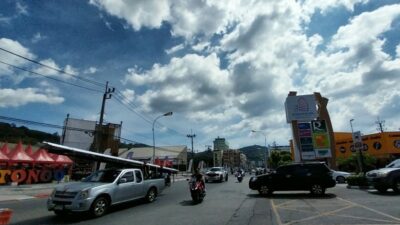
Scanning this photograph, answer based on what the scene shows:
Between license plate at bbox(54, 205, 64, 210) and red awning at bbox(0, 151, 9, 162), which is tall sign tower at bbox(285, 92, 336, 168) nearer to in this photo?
red awning at bbox(0, 151, 9, 162)

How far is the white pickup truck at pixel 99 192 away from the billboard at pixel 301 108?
36766 mm

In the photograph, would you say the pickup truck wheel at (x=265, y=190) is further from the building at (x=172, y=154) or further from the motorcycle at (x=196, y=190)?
the building at (x=172, y=154)

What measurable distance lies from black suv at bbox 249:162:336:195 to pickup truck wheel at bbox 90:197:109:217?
985 centimetres

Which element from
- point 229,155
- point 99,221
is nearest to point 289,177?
point 99,221

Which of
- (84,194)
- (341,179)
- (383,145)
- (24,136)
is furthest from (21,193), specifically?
(24,136)

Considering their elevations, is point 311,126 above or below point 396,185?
above

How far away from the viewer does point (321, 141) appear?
43.4 meters

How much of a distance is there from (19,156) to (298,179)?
87.8 ft

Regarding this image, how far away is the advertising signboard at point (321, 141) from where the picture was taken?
4331 cm

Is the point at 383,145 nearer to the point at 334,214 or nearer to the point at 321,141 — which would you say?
the point at 321,141

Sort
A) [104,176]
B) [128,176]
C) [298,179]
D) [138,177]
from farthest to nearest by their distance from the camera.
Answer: [298,179] → [138,177] → [128,176] → [104,176]

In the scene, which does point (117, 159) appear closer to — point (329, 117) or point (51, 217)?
point (51, 217)

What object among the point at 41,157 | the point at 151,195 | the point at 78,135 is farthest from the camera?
the point at 78,135

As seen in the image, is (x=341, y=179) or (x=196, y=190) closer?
(x=196, y=190)
